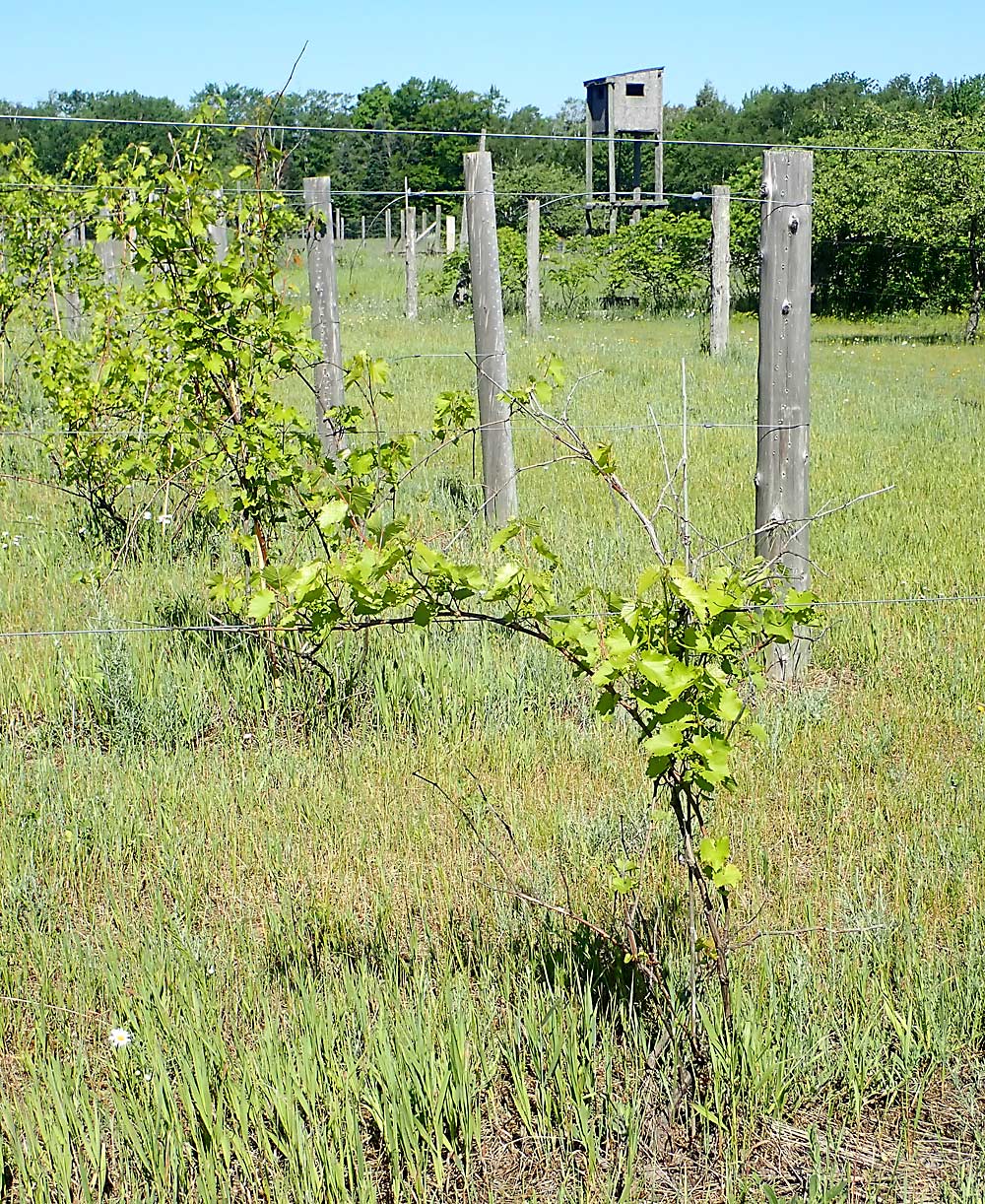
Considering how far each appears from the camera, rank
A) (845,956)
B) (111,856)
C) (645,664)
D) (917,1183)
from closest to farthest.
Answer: (645,664)
(917,1183)
(845,956)
(111,856)

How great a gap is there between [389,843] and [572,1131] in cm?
133

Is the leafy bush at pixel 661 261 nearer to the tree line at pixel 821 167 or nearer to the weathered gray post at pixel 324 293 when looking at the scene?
the tree line at pixel 821 167

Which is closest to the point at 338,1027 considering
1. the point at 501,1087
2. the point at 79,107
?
the point at 501,1087

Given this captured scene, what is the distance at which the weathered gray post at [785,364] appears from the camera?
190 inches

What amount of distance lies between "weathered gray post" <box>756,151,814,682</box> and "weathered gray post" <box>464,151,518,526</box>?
1798 millimetres

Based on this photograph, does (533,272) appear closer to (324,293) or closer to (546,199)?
(324,293)

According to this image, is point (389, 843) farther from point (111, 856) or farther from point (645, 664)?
point (645, 664)

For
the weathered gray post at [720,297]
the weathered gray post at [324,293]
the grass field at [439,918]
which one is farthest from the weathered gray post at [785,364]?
the weathered gray post at [720,297]

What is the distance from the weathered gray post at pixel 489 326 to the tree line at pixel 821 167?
537 mm

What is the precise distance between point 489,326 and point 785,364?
2168 mm

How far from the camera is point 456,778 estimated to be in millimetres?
4086

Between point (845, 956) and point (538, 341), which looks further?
point (538, 341)

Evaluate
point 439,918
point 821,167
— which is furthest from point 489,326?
point 821,167

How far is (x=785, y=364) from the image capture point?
491cm
